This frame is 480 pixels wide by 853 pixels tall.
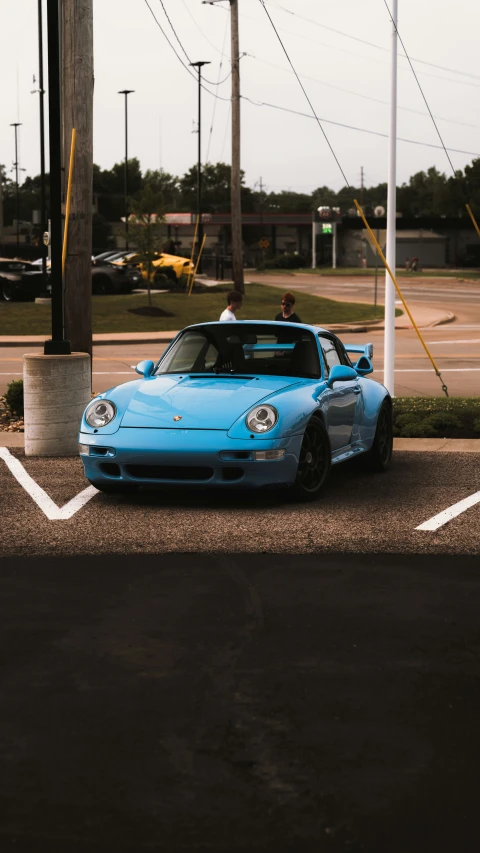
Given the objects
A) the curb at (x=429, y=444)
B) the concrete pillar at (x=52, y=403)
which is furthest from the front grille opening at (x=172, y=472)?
the curb at (x=429, y=444)

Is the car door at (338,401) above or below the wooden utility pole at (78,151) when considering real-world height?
below

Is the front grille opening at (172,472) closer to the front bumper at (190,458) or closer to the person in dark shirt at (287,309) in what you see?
the front bumper at (190,458)

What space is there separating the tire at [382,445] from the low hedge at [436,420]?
5.70 ft

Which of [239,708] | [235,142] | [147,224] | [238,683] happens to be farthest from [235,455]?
[235,142]

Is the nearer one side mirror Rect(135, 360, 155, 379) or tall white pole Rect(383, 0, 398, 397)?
side mirror Rect(135, 360, 155, 379)

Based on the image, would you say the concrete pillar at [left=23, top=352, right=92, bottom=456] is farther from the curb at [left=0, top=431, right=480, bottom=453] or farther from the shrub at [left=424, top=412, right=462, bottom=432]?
the shrub at [left=424, top=412, right=462, bottom=432]

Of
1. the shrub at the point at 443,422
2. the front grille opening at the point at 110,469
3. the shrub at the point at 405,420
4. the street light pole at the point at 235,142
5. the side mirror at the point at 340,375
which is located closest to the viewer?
the front grille opening at the point at 110,469

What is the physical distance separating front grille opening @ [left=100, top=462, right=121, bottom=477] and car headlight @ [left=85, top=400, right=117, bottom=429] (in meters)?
0.29

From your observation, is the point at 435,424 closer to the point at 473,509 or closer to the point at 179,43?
the point at 473,509

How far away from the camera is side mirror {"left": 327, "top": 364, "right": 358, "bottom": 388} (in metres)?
9.77

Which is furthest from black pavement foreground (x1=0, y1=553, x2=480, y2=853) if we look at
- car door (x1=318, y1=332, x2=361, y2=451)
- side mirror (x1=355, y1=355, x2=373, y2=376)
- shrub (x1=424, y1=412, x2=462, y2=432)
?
shrub (x1=424, y1=412, x2=462, y2=432)

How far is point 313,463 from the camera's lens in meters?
9.45

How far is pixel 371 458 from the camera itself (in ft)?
35.6

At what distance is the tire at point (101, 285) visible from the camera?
44.2 m
